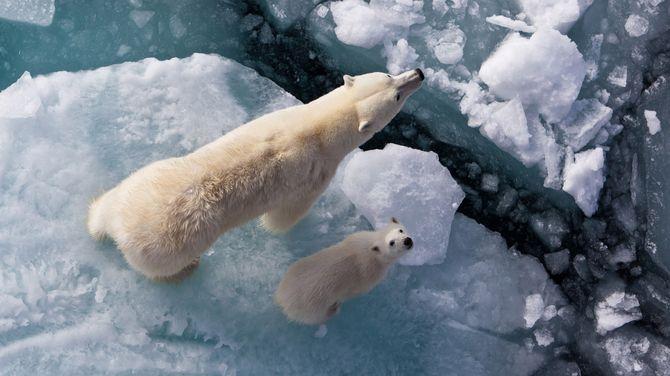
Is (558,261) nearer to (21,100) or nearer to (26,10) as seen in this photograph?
(21,100)

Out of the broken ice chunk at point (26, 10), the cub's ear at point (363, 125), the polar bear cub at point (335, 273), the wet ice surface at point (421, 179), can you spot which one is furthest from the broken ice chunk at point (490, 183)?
the broken ice chunk at point (26, 10)

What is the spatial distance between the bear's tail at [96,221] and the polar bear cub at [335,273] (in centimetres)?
86

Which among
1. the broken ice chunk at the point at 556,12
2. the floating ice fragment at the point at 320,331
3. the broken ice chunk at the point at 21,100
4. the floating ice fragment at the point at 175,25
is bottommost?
the floating ice fragment at the point at 320,331

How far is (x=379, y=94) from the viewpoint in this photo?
315 cm

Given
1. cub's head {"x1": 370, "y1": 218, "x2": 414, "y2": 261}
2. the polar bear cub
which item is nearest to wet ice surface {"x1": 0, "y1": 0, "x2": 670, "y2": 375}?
the polar bear cub

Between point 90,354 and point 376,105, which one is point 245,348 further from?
point 376,105

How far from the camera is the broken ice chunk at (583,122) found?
3.58 meters

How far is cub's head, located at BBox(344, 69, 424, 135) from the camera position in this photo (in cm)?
315

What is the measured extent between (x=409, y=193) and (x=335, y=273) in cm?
65

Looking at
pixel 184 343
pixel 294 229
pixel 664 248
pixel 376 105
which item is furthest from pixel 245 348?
pixel 664 248

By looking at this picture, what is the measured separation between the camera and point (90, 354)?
322 centimetres

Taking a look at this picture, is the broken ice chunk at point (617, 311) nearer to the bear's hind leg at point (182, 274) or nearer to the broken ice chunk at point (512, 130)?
the broken ice chunk at point (512, 130)

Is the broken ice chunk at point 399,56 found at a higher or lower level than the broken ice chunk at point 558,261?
higher

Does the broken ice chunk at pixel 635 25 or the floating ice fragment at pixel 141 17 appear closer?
the broken ice chunk at pixel 635 25
